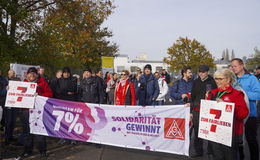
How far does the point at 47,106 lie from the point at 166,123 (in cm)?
276

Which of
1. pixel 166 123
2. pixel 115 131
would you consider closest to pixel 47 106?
pixel 115 131

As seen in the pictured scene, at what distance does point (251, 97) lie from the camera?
4.21 meters

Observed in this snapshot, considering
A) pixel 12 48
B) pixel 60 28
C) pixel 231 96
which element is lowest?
pixel 231 96

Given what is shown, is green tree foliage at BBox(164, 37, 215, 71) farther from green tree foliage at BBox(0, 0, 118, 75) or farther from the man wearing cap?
the man wearing cap

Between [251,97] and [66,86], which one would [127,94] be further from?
[251,97]

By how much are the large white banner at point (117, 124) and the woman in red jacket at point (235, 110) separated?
1.11 metres

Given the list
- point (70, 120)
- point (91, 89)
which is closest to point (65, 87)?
point (91, 89)

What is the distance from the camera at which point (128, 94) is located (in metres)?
6.54

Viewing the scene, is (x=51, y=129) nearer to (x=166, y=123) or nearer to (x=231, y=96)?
(x=166, y=123)

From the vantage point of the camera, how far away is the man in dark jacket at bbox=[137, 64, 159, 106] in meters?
7.59

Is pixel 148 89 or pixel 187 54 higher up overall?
pixel 187 54

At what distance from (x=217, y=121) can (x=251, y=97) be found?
3.83 feet

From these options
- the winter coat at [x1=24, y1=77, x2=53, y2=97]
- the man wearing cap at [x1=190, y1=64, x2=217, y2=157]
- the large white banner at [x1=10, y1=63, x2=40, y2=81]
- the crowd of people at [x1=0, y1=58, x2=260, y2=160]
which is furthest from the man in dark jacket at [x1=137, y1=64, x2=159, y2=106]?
the large white banner at [x1=10, y1=63, x2=40, y2=81]

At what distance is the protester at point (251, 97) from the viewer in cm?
421
